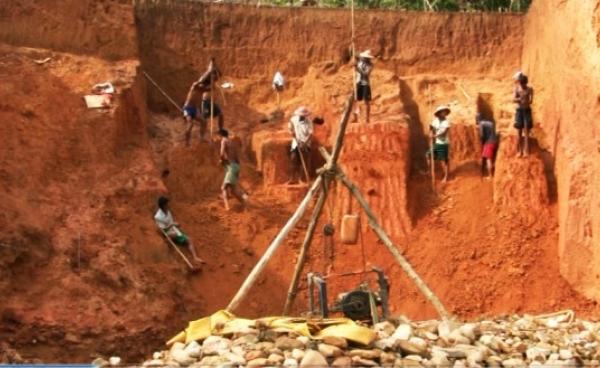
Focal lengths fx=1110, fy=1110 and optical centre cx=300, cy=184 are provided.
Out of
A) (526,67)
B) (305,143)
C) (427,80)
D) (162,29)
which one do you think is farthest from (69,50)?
(526,67)

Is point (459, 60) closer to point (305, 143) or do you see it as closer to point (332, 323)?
point (305, 143)

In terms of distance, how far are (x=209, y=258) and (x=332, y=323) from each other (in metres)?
6.10

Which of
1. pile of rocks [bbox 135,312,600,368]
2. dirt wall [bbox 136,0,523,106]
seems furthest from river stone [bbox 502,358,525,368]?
dirt wall [bbox 136,0,523,106]

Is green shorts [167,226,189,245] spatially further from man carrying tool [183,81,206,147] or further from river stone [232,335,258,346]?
river stone [232,335,258,346]

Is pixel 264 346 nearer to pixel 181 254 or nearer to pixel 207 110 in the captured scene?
pixel 181 254

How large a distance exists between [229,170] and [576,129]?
5.48 meters

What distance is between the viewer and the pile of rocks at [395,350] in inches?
416

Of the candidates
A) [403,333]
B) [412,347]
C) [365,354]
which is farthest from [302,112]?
[365,354]

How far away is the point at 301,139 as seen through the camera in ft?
60.6

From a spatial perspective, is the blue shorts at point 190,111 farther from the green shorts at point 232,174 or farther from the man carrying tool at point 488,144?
the man carrying tool at point 488,144

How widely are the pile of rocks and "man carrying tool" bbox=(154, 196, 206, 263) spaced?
16.3ft

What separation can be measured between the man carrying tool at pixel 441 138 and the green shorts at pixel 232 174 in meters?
3.35

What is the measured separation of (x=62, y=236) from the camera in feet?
51.8

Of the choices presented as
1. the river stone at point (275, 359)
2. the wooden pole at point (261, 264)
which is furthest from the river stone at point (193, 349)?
the wooden pole at point (261, 264)
